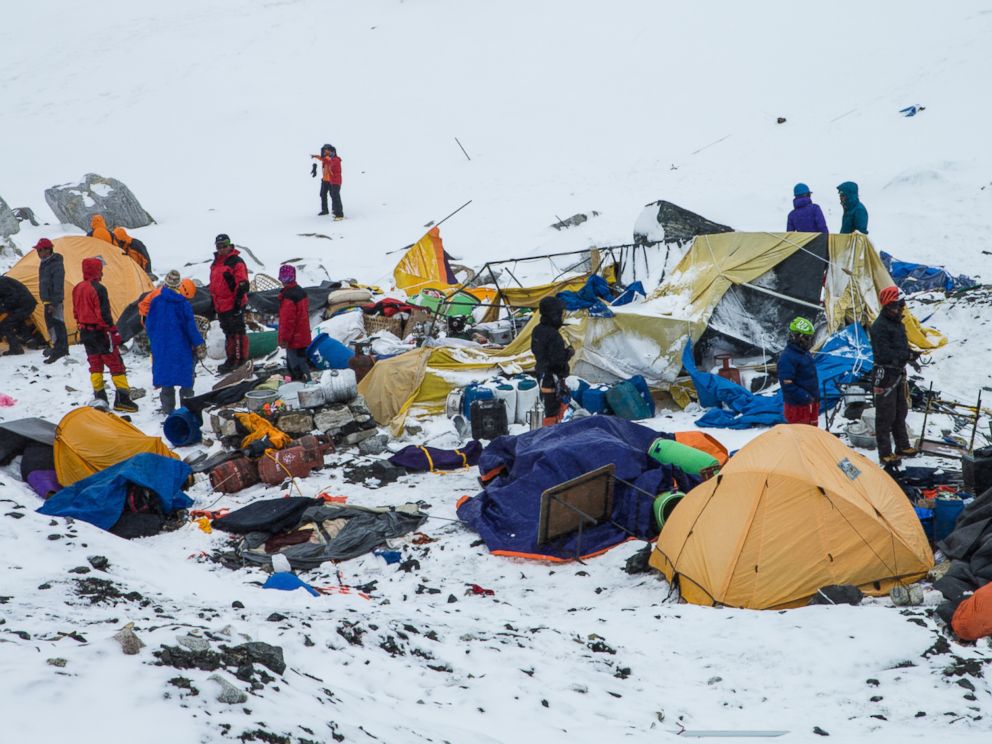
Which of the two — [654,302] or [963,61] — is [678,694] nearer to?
[654,302]

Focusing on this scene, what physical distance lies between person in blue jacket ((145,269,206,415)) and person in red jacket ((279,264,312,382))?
1.00 m

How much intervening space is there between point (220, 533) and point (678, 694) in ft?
14.1

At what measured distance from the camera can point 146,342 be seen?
12.5m

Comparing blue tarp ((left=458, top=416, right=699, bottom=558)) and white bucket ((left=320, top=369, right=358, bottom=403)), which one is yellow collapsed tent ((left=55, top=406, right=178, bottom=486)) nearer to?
white bucket ((left=320, top=369, right=358, bottom=403))

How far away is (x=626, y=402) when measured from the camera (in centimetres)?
1001

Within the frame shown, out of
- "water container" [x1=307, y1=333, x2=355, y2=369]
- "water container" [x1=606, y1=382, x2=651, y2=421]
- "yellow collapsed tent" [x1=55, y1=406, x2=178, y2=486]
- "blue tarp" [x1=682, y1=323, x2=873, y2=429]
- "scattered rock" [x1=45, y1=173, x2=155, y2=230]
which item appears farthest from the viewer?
"scattered rock" [x1=45, y1=173, x2=155, y2=230]

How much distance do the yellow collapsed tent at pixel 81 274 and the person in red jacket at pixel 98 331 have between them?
2585 mm

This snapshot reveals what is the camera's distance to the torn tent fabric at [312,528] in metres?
7.23

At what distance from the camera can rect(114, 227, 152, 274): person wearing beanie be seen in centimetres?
1439

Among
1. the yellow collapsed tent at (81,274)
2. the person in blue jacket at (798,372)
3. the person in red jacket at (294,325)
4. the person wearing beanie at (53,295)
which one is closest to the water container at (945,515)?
the person in blue jacket at (798,372)

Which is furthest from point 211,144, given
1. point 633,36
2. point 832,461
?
point 832,461

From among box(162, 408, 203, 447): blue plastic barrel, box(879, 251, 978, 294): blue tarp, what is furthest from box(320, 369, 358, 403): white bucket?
box(879, 251, 978, 294): blue tarp

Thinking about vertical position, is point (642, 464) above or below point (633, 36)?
below

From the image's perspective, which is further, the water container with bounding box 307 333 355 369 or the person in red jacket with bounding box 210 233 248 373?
the water container with bounding box 307 333 355 369
